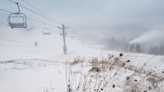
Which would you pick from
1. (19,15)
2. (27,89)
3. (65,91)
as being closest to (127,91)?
(65,91)

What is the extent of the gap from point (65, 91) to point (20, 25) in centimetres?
436

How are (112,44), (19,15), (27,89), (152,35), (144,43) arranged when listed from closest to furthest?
(27,89) → (19,15) → (112,44) → (144,43) → (152,35)

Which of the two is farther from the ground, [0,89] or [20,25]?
[20,25]

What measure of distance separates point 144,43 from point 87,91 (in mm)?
156640

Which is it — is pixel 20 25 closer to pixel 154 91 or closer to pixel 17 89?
pixel 17 89

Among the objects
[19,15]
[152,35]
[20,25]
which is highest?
[152,35]

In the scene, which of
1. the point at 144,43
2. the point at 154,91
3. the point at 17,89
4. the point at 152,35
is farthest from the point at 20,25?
the point at 152,35

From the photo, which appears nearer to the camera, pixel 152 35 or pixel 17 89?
pixel 17 89

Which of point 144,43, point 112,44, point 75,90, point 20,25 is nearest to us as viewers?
point 75,90

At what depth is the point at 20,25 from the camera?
4.32m

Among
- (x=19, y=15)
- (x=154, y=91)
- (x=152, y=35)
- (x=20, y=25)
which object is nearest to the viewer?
(x=154, y=91)

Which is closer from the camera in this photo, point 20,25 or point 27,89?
point 27,89

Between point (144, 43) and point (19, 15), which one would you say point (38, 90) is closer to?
point (19, 15)

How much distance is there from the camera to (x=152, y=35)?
147875 millimetres
